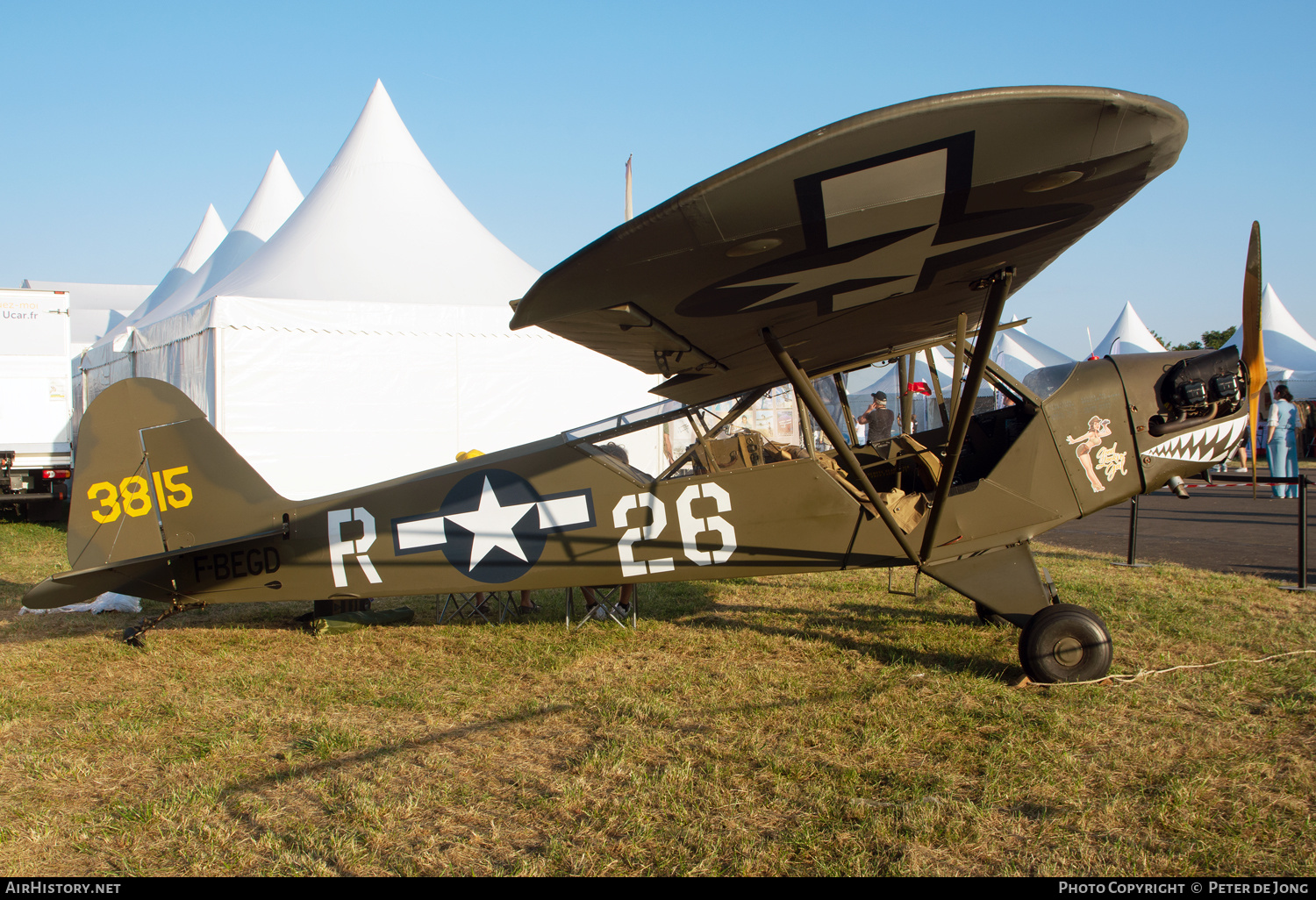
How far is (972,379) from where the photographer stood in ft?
12.8

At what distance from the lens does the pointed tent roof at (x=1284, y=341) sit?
27688mm

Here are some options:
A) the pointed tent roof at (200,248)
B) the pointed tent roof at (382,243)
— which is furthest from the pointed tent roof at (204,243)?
the pointed tent roof at (382,243)

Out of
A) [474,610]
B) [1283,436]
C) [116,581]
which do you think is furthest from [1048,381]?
[1283,436]

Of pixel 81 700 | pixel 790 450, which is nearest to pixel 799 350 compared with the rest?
pixel 790 450

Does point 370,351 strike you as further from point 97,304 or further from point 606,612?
point 97,304

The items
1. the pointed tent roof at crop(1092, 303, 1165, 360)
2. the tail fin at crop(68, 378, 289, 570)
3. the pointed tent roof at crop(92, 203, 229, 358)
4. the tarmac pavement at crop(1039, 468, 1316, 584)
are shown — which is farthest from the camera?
the pointed tent roof at crop(1092, 303, 1165, 360)

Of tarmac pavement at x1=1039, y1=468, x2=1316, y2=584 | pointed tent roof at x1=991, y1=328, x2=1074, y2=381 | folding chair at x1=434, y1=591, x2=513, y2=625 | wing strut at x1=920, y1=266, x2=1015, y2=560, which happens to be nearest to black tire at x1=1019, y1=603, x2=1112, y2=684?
wing strut at x1=920, y1=266, x2=1015, y2=560

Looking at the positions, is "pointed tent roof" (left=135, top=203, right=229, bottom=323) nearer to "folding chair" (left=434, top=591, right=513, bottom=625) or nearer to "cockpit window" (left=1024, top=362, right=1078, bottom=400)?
"folding chair" (left=434, top=591, right=513, bottom=625)

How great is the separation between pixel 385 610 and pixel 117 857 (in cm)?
383

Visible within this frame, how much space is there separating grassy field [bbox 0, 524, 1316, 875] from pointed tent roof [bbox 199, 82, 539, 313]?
21.9ft

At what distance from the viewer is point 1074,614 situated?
426cm

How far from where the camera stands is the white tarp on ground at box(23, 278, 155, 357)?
1319 inches

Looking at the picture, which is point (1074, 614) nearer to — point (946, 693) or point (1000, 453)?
point (946, 693)

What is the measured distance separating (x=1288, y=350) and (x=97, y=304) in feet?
176
